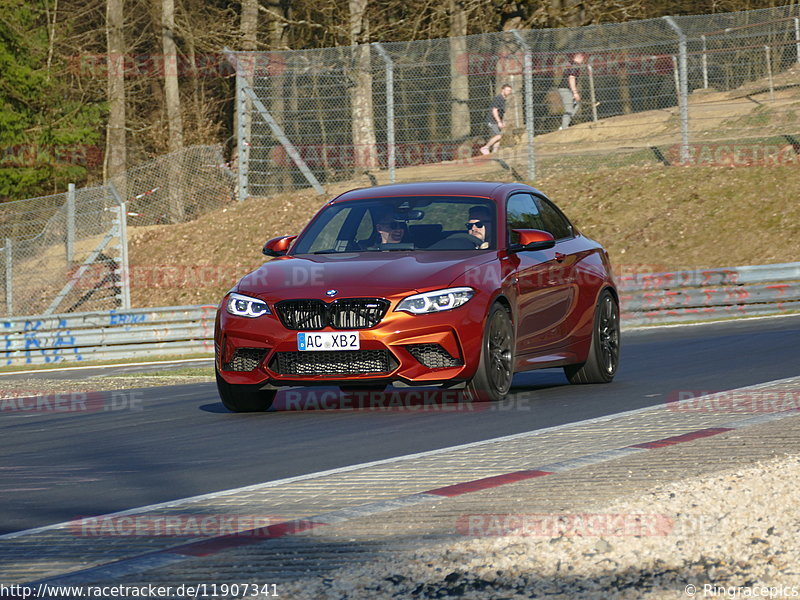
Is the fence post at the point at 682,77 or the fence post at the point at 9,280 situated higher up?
the fence post at the point at 682,77

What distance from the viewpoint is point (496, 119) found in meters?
27.9

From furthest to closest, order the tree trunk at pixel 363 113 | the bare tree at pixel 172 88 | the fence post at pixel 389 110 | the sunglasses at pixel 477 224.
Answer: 1. the bare tree at pixel 172 88
2. the tree trunk at pixel 363 113
3. the fence post at pixel 389 110
4. the sunglasses at pixel 477 224

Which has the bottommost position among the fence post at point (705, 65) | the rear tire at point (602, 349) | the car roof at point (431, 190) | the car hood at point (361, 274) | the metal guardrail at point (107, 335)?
the metal guardrail at point (107, 335)

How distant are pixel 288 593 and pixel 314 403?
7.00m

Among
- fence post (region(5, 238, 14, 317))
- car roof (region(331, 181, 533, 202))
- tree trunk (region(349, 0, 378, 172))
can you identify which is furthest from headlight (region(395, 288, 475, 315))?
tree trunk (region(349, 0, 378, 172))

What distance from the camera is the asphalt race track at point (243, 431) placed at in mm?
7512

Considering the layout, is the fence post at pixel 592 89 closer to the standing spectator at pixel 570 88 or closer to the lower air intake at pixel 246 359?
the standing spectator at pixel 570 88

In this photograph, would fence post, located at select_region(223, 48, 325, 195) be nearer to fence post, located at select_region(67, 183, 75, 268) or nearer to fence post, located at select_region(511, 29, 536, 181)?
fence post, located at select_region(67, 183, 75, 268)

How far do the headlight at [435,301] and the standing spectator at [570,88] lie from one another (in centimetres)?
1740

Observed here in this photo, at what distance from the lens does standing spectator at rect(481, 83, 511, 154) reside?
2750cm

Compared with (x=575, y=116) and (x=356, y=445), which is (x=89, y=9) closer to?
(x=575, y=116)

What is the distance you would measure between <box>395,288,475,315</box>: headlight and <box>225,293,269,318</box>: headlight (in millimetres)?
955

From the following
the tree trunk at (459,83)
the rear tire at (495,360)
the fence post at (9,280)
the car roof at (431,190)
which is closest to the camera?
the rear tire at (495,360)

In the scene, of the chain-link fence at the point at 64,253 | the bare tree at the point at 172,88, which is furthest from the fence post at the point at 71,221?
the bare tree at the point at 172,88
